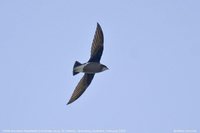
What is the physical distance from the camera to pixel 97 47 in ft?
135

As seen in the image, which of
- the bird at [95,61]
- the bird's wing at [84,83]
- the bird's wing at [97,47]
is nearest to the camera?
the bird at [95,61]

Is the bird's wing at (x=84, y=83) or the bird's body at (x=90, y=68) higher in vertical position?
the bird's body at (x=90, y=68)

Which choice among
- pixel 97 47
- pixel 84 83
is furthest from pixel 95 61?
pixel 84 83

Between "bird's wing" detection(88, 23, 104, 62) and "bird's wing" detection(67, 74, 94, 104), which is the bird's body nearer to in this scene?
"bird's wing" detection(88, 23, 104, 62)

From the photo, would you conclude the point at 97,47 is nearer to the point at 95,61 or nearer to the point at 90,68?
the point at 95,61

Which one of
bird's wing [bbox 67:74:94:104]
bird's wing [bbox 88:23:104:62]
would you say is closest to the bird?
bird's wing [bbox 88:23:104:62]

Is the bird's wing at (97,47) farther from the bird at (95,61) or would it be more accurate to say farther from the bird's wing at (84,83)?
the bird's wing at (84,83)

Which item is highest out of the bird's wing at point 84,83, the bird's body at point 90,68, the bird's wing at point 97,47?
the bird's wing at point 97,47

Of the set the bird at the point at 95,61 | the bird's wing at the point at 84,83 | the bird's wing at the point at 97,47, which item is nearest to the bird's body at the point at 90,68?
the bird at the point at 95,61

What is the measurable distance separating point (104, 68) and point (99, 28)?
4.69 feet

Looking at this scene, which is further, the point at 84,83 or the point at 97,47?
the point at 84,83

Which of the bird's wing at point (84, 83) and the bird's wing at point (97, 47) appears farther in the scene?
the bird's wing at point (84, 83)

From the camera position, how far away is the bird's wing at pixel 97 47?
41.0 meters

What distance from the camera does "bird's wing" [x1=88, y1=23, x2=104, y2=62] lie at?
41000 millimetres
